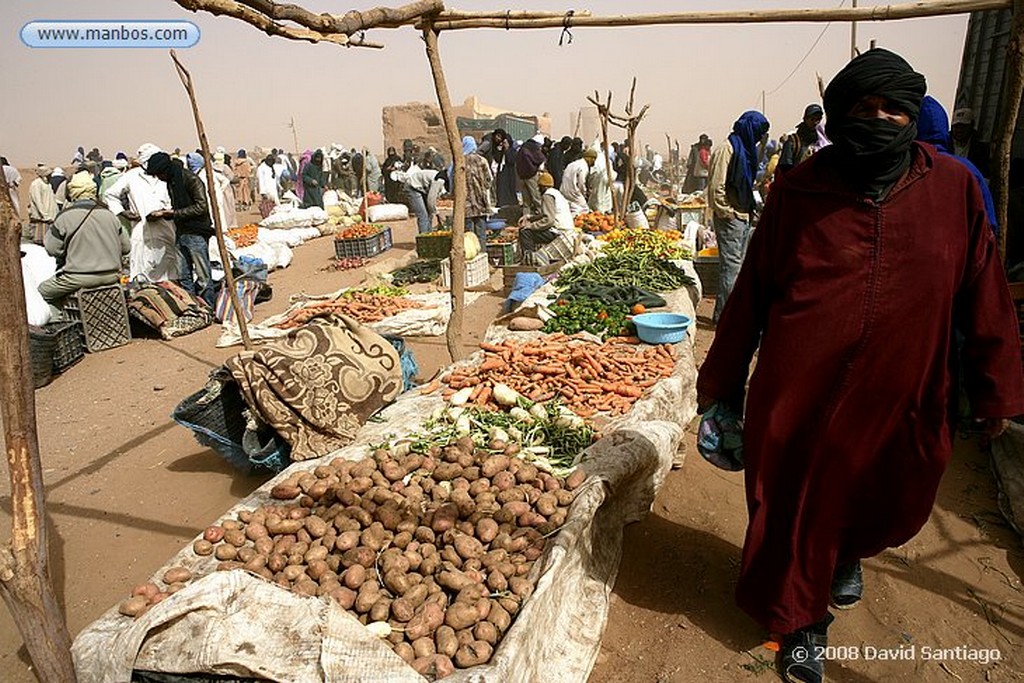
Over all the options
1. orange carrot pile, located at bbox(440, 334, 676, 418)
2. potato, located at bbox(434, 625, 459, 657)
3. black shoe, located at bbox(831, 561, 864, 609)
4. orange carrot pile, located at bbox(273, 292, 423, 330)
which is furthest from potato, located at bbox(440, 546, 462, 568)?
orange carrot pile, located at bbox(273, 292, 423, 330)

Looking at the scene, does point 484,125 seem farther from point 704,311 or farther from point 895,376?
point 895,376

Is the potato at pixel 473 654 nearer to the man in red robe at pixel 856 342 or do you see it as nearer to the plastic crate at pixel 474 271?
the man in red robe at pixel 856 342

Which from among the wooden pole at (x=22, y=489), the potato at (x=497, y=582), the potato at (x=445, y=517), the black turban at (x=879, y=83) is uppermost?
the black turban at (x=879, y=83)

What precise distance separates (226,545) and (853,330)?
8.51ft

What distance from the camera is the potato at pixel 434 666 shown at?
2.04 m

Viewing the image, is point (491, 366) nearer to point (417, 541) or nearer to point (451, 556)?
point (417, 541)

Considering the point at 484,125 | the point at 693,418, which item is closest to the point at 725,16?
the point at 693,418

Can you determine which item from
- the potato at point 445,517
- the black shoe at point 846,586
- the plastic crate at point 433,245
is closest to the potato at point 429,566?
the potato at point 445,517

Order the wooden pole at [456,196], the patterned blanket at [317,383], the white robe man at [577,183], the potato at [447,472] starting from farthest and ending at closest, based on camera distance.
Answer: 1. the white robe man at [577,183]
2. the wooden pole at [456,196]
3. the patterned blanket at [317,383]
4. the potato at [447,472]

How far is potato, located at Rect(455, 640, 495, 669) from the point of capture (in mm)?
2080

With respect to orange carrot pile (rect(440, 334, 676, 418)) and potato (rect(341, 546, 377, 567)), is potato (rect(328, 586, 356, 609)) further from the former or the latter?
orange carrot pile (rect(440, 334, 676, 418))

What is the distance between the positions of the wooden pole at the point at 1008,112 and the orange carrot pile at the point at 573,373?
2106mm

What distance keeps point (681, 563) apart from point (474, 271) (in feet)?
20.7

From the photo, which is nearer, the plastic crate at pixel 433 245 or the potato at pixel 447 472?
the potato at pixel 447 472
